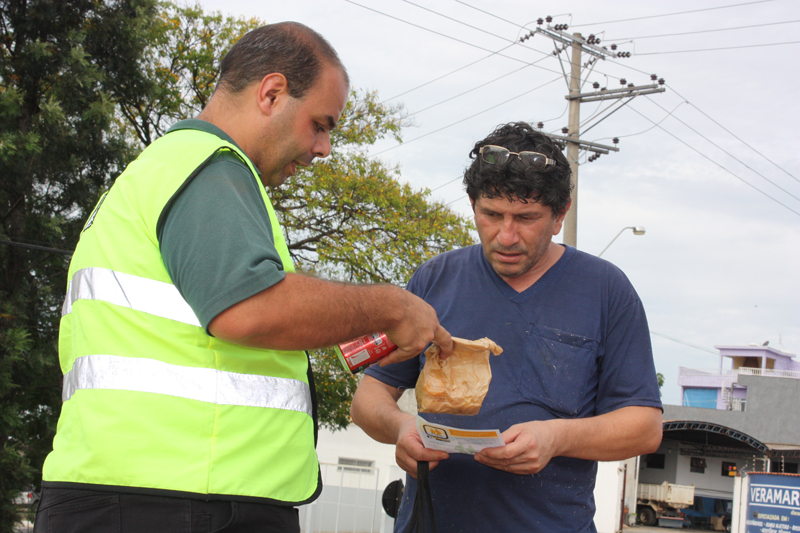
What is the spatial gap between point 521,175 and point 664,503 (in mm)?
33530

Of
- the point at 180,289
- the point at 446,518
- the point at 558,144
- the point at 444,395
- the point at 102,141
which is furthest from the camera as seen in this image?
the point at 102,141

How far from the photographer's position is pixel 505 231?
2631mm

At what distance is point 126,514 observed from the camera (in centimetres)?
166

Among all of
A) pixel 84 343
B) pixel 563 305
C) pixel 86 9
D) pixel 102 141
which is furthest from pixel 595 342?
pixel 86 9

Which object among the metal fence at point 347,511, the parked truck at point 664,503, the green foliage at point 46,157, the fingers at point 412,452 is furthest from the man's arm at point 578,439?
the parked truck at point 664,503

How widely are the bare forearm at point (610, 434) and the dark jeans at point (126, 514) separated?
3.63 ft

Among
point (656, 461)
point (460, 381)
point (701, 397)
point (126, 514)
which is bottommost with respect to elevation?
point (126, 514)

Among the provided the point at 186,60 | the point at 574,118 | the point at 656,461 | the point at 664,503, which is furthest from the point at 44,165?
the point at 656,461

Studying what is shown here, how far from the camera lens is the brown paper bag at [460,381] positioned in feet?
7.59

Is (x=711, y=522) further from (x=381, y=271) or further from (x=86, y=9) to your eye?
(x=86, y=9)

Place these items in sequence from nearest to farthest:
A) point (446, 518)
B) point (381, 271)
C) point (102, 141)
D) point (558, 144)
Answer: point (446, 518) → point (558, 144) → point (102, 141) → point (381, 271)

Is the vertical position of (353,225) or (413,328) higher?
(353,225)

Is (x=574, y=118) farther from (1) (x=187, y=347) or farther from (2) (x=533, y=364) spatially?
(1) (x=187, y=347)

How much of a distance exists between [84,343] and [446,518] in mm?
1382
